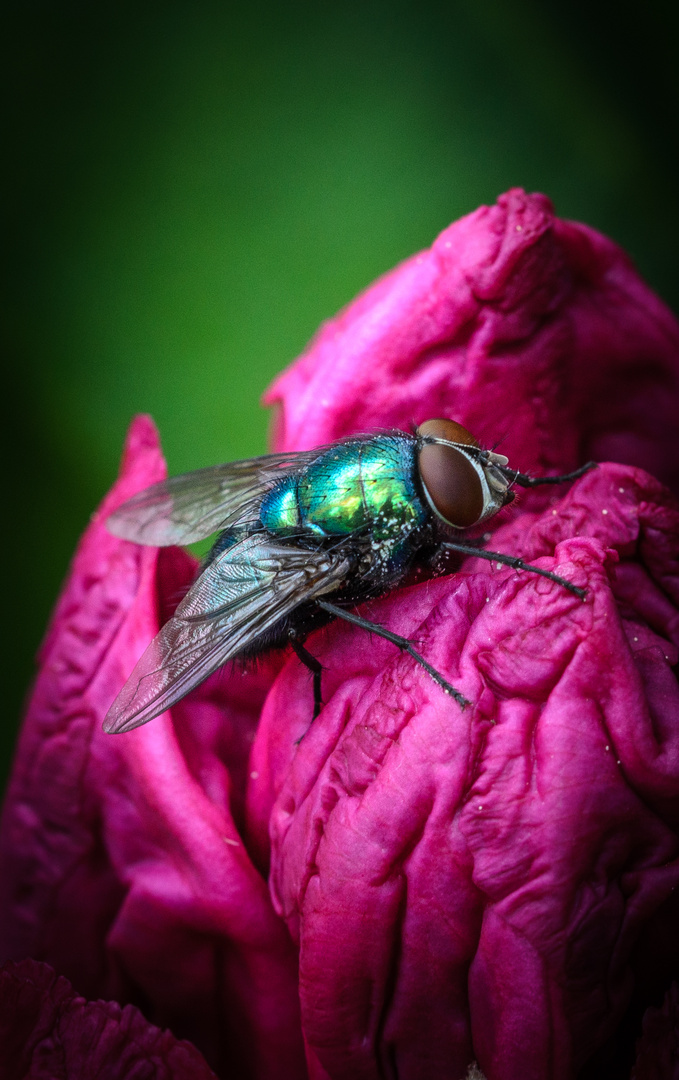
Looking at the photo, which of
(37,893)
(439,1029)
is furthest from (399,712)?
Result: (37,893)

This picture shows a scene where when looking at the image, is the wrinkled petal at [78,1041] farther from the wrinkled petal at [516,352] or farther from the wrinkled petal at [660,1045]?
the wrinkled petal at [516,352]

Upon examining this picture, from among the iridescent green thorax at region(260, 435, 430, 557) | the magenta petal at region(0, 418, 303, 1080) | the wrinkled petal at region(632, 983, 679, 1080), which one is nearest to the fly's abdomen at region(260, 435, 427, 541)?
the iridescent green thorax at region(260, 435, 430, 557)

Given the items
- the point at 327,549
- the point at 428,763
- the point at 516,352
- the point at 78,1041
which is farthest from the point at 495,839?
the point at 516,352

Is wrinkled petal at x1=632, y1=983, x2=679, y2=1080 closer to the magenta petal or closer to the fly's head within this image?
the magenta petal

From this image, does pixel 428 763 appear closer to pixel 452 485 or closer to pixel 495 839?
pixel 495 839

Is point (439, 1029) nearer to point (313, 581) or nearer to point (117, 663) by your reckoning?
point (313, 581)
